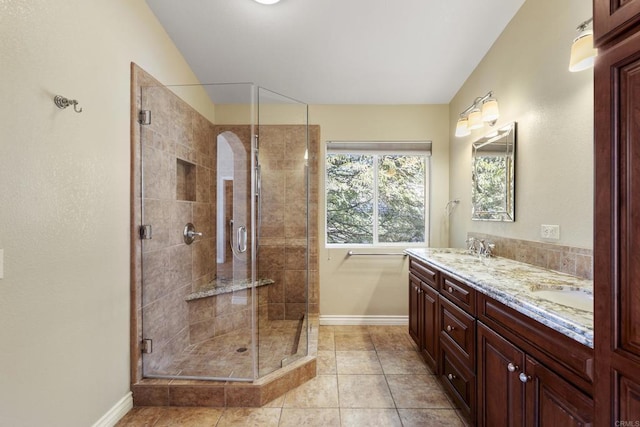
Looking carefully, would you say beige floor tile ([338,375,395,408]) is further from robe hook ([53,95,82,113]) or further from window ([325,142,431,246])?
robe hook ([53,95,82,113])

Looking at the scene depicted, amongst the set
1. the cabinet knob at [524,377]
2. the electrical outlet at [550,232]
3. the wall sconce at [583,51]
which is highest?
the wall sconce at [583,51]

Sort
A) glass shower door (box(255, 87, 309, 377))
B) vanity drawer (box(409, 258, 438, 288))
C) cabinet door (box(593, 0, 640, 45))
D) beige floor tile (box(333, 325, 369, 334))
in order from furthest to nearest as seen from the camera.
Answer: beige floor tile (box(333, 325, 369, 334)), glass shower door (box(255, 87, 309, 377)), vanity drawer (box(409, 258, 438, 288)), cabinet door (box(593, 0, 640, 45))

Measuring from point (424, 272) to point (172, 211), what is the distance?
2.06 meters

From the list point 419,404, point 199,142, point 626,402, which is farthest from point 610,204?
point 199,142

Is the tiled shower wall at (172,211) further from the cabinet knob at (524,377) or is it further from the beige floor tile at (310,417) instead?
the cabinet knob at (524,377)

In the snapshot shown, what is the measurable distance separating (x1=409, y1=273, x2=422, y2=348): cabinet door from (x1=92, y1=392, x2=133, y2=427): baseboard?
2194mm

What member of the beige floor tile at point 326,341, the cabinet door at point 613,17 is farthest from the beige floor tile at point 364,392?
the cabinet door at point 613,17

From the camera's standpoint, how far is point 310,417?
1.78 metres

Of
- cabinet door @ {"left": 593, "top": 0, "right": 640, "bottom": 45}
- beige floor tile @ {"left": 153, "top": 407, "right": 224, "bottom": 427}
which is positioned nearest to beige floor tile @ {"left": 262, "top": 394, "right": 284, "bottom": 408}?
beige floor tile @ {"left": 153, "top": 407, "right": 224, "bottom": 427}

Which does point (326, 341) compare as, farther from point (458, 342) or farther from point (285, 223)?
point (458, 342)

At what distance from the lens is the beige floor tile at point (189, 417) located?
172 centimetres

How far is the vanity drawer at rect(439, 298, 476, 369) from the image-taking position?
1.57 metres

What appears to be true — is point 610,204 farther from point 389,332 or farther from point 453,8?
point 389,332

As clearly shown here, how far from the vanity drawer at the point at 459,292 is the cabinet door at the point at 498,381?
0.42 ft
